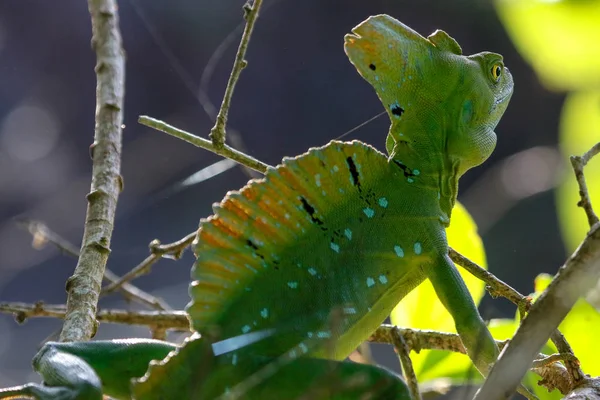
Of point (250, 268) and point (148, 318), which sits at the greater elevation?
point (148, 318)

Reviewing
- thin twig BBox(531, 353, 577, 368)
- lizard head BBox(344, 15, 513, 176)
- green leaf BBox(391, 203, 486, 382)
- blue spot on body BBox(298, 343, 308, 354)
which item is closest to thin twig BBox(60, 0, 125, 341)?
blue spot on body BBox(298, 343, 308, 354)

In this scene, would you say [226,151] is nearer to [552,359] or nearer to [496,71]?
[496,71]

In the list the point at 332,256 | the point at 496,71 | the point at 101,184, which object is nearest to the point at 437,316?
the point at 332,256

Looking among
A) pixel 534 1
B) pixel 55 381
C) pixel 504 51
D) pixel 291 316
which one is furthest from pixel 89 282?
pixel 504 51

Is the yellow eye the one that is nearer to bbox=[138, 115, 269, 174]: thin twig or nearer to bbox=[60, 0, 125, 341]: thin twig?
bbox=[138, 115, 269, 174]: thin twig

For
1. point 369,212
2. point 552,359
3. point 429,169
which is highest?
point 429,169

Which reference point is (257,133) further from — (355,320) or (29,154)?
(355,320)

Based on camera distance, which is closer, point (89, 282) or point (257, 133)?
point (89, 282)

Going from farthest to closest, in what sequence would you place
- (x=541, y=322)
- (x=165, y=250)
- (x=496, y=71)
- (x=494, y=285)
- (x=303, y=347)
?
1. (x=165, y=250)
2. (x=496, y=71)
3. (x=494, y=285)
4. (x=303, y=347)
5. (x=541, y=322)

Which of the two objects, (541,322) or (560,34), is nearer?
(541,322)
